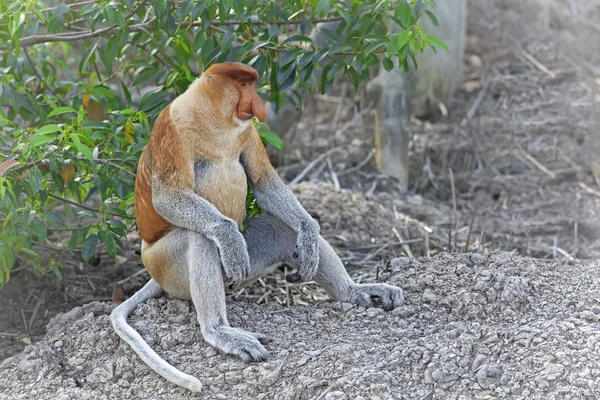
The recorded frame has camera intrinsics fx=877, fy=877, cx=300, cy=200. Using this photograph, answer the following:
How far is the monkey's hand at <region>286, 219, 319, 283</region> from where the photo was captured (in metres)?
4.89

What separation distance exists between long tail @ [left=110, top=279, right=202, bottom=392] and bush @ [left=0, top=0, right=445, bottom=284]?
1.45 ft

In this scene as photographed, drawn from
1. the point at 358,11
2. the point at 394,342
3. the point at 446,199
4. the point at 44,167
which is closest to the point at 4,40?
the point at 44,167

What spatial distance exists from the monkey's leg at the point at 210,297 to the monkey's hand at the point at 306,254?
421 mm

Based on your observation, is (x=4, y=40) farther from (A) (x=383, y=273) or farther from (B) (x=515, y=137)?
(B) (x=515, y=137)

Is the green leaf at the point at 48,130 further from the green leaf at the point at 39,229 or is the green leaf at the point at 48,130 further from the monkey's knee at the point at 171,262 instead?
the monkey's knee at the point at 171,262

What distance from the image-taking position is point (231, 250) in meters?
4.62

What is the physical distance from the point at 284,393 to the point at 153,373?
78cm

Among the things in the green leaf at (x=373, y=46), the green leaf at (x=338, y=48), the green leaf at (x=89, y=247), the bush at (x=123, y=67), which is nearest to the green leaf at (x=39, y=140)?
the bush at (x=123, y=67)

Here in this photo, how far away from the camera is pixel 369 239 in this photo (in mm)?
6945

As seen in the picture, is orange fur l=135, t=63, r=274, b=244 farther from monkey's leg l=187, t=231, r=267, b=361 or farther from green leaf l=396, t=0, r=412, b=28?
green leaf l=396, t=0, r=412, b=28

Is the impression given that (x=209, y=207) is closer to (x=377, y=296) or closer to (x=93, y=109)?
(x=377, y=296)

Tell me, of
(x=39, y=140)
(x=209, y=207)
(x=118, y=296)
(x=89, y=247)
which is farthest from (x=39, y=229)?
(x=209, y=207)

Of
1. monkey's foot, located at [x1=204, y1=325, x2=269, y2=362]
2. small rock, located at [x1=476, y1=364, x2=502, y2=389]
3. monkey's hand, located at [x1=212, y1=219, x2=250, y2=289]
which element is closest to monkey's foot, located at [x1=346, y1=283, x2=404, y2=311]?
monkey's foot, located at [x1=204, y1=325, x2=269, y2=362]

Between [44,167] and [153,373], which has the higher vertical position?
[44,167]
